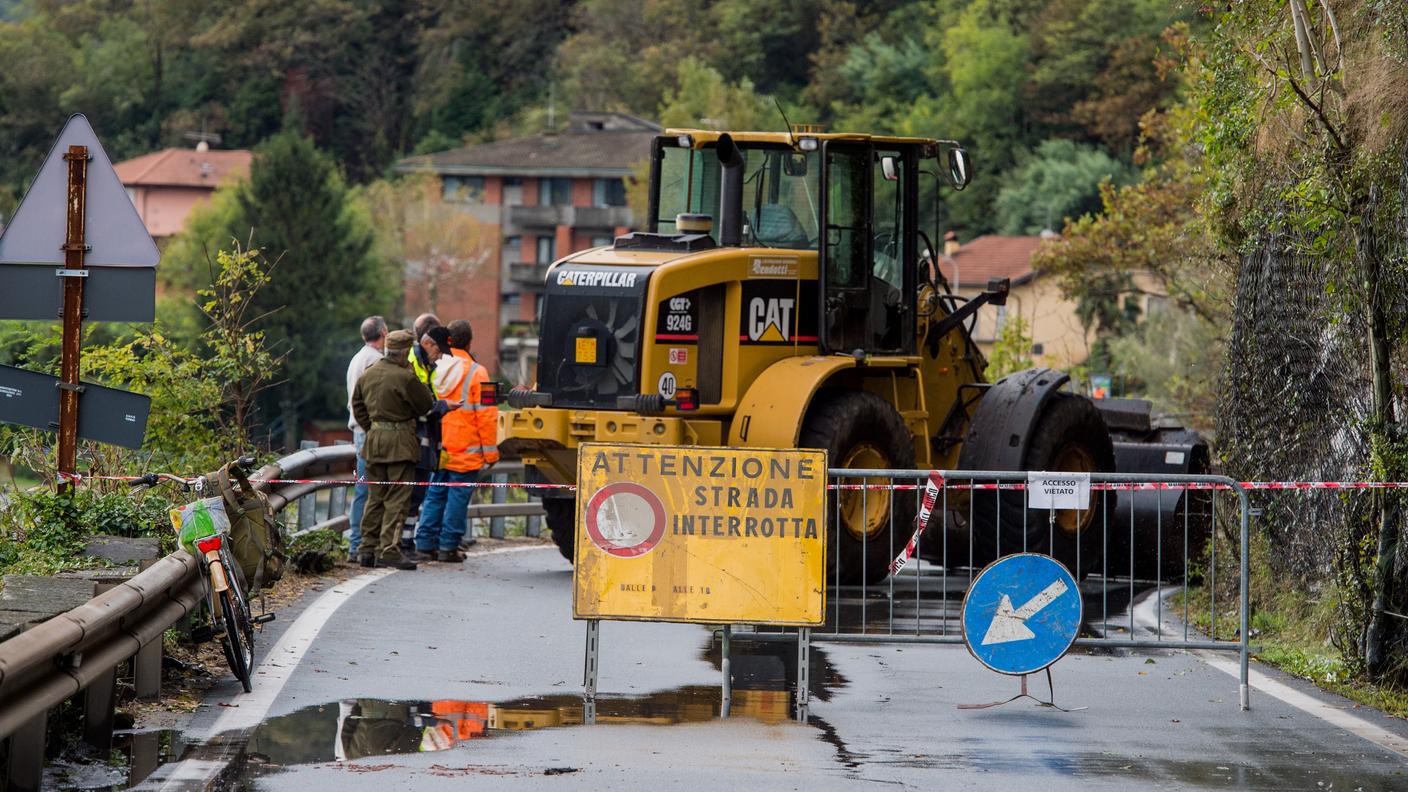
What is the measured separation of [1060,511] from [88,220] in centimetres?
888

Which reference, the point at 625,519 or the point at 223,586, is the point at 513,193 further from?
the point at 223,586

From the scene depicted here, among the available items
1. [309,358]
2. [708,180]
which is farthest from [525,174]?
[708,180]

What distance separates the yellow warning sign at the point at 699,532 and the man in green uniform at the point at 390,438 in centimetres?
579

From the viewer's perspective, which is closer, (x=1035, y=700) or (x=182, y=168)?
(x=1035, y=700)

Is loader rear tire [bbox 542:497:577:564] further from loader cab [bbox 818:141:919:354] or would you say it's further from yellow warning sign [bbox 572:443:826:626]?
yellow warning sign [bbox 572:443:826:626]

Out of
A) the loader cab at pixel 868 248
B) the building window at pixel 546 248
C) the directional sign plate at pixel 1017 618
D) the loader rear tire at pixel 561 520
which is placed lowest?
the directional sign plate at pixel 1017 618

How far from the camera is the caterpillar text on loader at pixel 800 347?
596 inches

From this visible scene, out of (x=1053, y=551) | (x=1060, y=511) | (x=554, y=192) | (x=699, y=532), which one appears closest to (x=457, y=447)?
(x=1053, y=551)

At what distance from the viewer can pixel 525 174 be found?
327ft

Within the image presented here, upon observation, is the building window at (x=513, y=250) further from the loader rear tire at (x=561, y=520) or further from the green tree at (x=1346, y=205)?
the green tree at (x=1346, y=205)

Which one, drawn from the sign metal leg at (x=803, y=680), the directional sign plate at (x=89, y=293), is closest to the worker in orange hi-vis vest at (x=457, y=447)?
the directional sign plate at (x=89, y=293)

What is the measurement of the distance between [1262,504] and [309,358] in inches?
2726

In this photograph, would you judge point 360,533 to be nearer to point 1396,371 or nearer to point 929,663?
point 929,663

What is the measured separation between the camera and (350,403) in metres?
16.1
